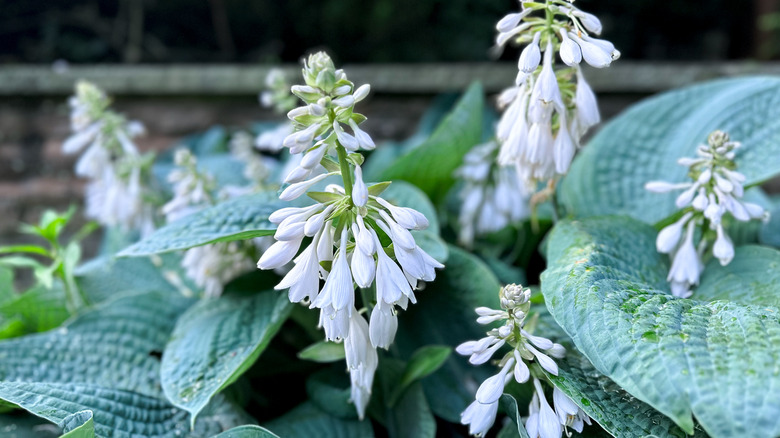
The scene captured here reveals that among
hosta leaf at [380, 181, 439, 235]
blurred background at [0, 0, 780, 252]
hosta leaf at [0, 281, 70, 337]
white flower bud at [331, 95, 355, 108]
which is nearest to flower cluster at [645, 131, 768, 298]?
hosta leaf at [380, 181, 439, 235]

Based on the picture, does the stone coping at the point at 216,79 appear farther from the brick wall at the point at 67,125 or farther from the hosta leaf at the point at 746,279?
the hosta leaf at the point at 746,279

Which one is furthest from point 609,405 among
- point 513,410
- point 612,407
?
point 513,410

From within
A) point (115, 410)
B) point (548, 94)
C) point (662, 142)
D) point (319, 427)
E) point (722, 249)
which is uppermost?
point (548, 94)

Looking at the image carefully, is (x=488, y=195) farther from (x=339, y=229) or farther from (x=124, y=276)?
(x=124, y=276)

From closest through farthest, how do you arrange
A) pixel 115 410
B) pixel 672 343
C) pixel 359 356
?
1. pixel 672 343
2. pixel 359 356
3. pixel 115 410

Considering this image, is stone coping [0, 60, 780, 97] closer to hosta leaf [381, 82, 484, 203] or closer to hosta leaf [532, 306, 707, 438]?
hosta leaf [381, 82, 484, 203]

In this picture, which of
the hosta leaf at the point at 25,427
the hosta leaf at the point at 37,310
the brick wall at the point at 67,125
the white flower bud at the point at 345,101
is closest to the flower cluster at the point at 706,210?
the white flower bud at the point at 345,101
